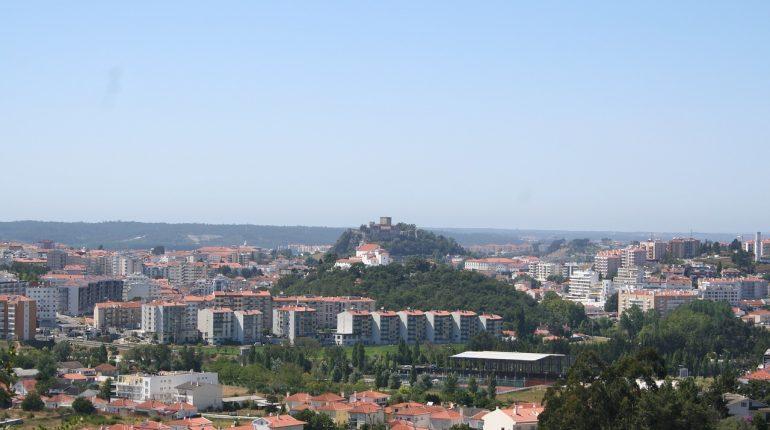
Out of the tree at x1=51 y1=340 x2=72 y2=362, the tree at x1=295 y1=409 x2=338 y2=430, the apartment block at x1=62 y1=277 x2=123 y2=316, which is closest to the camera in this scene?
the tree at x1=295 y1=409 x2=338 y2=430

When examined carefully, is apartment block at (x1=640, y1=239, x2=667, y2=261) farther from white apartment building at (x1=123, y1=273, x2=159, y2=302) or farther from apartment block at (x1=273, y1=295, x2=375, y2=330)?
white apartment building at (x1=123, y1=273, x2=159, y2=302)

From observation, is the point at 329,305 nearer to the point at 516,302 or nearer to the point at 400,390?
the point at 516,302

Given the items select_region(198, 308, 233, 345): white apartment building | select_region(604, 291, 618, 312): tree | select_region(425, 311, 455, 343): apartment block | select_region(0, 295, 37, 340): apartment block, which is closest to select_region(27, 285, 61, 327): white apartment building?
select_region(0, 295, 37, 340): apartment block

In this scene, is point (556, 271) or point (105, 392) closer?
point (105, 392)

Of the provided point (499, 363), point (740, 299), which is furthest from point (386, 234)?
point (499, 363)

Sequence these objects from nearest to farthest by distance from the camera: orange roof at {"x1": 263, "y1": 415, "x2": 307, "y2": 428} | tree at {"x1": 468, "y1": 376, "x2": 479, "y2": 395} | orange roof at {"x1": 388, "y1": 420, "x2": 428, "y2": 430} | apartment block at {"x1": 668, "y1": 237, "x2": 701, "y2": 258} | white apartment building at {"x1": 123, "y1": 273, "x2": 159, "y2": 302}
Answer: orange roof at {"x1": 263, "y1": 415, "x2": 307, "y2": 428} → orange roof at {"x1": 388, "y1": 420, "x2": 428, "y2": 430} → tree at {"x1": 468, "y1": 376, "x2": 479, "y2": 395} → white apartment building at {"x1": 123, "y1": 273, "x2": 159, "y2": 302} → apartment block at {"x1": 668, "y1": 237, "x2": 701, "y2": 258}

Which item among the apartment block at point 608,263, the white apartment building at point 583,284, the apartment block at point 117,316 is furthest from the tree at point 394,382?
the apartment block at point 608,263
